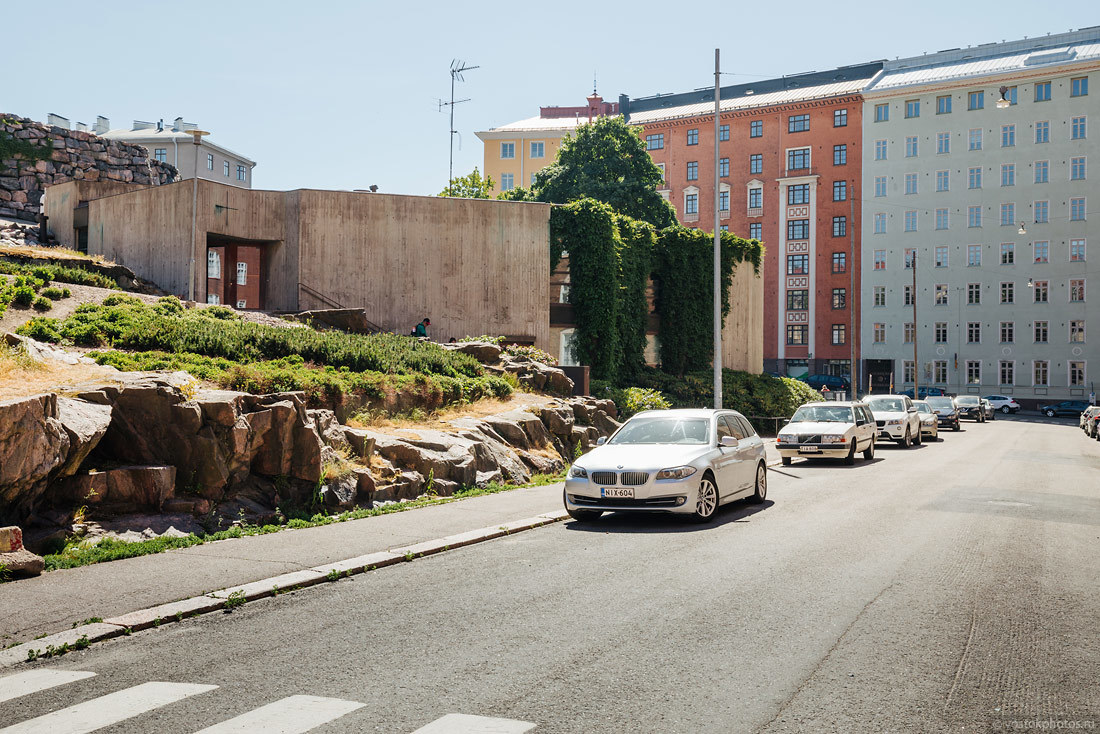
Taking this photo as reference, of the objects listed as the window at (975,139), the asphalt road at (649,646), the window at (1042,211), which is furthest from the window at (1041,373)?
the asphalt road at (649,646)

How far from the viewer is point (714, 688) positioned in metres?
5.09

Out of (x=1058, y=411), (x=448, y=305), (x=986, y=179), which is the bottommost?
(x=1058, y=411)

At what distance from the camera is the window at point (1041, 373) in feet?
234

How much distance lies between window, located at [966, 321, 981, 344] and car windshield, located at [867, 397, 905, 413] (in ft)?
163

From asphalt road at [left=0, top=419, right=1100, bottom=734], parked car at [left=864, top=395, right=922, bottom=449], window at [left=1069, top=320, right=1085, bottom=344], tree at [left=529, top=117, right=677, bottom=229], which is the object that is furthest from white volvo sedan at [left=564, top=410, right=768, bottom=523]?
window at [left=1069, top=320, right=1085, bottom=344]

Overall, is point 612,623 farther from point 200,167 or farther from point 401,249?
point 200,167

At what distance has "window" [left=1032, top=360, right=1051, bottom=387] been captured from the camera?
71.2 metres

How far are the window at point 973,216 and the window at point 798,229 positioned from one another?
13.2m

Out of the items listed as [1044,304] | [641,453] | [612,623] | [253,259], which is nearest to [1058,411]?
[1044,304]

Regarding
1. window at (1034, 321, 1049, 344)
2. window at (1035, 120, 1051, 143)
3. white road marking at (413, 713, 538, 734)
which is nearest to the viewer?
white road marking at (413, 713, 538, 734)

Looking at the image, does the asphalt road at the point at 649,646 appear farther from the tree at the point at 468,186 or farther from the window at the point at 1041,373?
the window at the point at 1041,373

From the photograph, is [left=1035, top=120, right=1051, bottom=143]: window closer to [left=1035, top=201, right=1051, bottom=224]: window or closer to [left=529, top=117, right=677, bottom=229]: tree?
[left=1035, top=201, right=1051, bottom=224]: window

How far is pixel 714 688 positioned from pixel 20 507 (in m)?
7.48

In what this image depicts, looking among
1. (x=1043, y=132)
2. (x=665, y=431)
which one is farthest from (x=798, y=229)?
(x=665, y=431)
